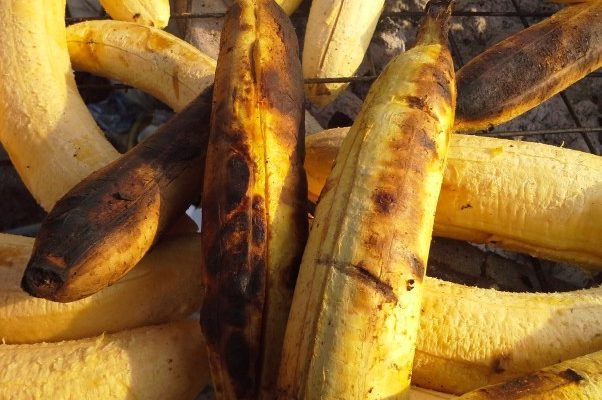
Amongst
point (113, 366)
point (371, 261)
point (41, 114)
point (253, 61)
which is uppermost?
point (253, 61)

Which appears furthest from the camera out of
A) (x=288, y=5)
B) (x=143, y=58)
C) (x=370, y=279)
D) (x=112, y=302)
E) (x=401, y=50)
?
(x=401, y=50)

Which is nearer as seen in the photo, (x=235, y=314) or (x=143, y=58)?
(x=235, y=314)

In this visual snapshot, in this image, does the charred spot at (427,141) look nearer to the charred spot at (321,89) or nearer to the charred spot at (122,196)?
the charred spot at (122,196)

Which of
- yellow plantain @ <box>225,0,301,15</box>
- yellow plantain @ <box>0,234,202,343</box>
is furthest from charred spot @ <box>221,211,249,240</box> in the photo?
yellow plantain @ <box>225,0,301,15</box>

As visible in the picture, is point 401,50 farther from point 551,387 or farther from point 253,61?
point 551,387

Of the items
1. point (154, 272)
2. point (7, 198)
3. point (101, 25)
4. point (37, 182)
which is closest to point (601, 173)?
point (154, 272)

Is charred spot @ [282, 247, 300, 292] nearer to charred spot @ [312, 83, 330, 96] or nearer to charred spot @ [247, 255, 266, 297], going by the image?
charred spot @ [247, 255, 266, 297]

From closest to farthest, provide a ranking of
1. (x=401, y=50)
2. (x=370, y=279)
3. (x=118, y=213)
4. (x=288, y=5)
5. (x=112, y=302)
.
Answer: (x=370, y=279) → (x=118, y=213) → (x=112, y=302) → (x=288, y=5) → (x=401, y=50)

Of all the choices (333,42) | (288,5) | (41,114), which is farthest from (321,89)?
(41,114)

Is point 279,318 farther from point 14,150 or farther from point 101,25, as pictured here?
point 101,25
